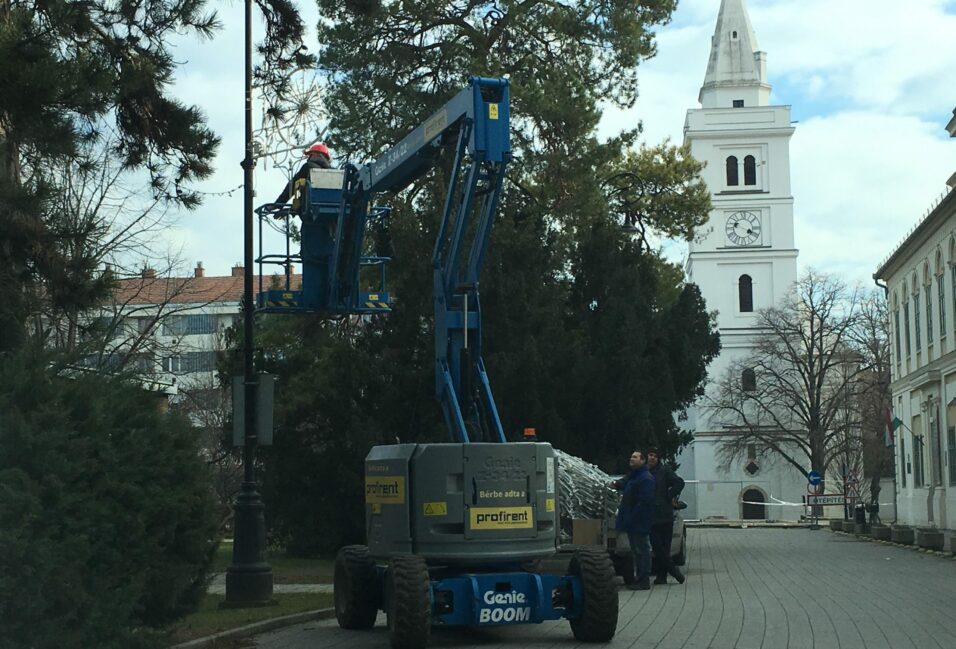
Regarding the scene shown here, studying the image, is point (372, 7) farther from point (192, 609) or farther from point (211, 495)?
point (192, 609)

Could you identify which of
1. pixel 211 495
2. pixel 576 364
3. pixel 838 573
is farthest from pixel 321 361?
pixel 211 495

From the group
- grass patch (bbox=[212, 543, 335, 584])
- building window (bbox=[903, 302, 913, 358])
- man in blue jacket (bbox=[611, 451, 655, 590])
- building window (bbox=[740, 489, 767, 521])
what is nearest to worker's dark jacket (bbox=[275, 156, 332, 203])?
grass patch (bbox=[212, 543, 335, 584])

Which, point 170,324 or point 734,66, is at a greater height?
point 734,66

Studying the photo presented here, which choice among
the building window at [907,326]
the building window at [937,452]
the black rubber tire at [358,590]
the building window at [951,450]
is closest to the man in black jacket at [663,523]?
the black rubber tire at [358,590]

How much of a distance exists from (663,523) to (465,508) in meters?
8.56

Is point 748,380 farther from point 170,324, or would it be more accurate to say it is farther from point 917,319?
point 170,324

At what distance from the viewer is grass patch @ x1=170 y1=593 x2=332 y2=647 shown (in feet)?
47.8

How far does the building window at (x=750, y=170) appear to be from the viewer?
90.5 meters

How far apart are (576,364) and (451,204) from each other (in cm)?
1337

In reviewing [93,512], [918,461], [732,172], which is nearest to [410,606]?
[93,512]

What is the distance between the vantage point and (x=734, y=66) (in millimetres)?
93562

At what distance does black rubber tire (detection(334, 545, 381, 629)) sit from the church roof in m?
81.2

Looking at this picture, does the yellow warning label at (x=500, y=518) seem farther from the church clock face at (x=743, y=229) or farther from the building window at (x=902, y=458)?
the church clock face at (x=743, y=229)

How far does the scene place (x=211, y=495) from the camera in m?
11.5
